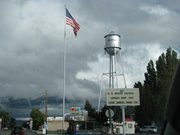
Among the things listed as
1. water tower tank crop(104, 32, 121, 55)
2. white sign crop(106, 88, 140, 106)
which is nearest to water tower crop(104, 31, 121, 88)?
water tower tank crop(104, 32, 121, 55)

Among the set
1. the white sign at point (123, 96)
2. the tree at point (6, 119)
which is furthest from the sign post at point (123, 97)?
the tree at point (6, 119)

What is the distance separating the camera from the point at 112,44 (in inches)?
2447

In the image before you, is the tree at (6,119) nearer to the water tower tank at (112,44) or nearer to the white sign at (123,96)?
the water tower tank at (112,44)

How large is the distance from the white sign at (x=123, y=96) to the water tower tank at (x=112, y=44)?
119ft

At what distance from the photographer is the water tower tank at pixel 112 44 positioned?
203 ft

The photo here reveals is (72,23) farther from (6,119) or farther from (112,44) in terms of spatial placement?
(6,119)

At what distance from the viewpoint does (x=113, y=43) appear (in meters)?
62.2

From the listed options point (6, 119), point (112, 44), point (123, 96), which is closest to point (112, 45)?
point (112, 44)

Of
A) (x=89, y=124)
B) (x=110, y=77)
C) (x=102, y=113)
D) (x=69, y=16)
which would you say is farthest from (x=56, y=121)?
(x=69, y=16)

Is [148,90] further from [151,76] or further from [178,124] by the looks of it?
[178,124]

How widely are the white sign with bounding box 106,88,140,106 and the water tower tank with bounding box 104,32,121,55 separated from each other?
119 ft

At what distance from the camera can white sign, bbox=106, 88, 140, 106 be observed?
2530cm

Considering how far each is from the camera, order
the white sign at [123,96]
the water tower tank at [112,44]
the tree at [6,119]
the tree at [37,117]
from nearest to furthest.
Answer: the white sign at [123,96]
the water tower tank at [112,44]
the tree at [37,117]
the tree at [6,119]

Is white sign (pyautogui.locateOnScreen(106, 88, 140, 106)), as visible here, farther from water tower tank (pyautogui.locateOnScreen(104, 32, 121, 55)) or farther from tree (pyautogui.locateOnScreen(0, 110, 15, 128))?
tree (pyautogui.locateOnScreen(0, 110, 15, 128))
